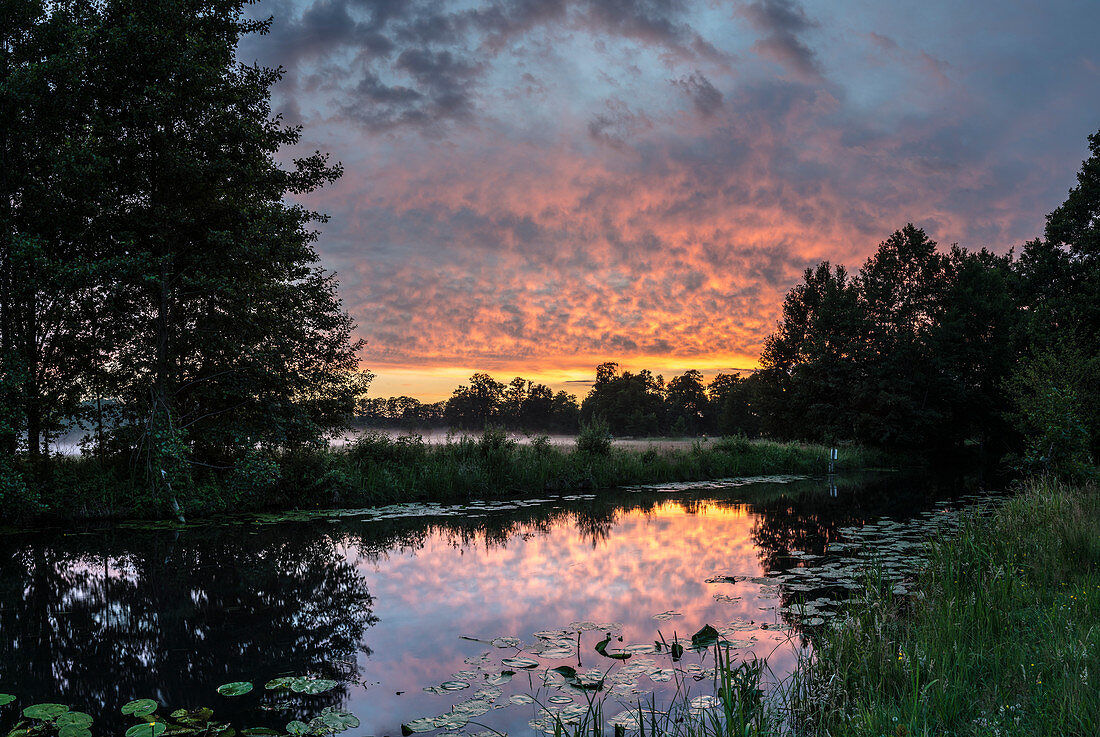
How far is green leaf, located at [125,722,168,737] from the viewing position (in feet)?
13.5

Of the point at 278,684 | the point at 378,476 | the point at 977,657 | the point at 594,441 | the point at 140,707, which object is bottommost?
the point at 278,684

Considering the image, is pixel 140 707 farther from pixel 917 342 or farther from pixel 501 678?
pixel 917 342

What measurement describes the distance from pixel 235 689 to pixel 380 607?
3079mm

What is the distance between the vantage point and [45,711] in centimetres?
448

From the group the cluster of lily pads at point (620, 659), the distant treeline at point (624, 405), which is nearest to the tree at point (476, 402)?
the distant treeline at point (624, 405)

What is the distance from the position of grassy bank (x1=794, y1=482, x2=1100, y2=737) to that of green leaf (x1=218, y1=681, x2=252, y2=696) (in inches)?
174

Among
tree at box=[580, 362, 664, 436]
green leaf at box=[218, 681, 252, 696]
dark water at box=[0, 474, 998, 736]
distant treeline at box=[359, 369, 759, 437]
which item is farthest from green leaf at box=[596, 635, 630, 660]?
tree at box=[580, 362, 664, 436]

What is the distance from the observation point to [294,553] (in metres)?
11.1

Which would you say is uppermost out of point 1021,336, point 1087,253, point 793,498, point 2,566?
point 1087,253

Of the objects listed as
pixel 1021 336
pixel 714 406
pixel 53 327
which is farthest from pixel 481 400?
pixel 53 327

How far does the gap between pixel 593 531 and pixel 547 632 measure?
6.86 metres

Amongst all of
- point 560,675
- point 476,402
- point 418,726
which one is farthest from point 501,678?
point 476,402

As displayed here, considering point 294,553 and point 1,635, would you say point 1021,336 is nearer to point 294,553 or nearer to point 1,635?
point 294,553

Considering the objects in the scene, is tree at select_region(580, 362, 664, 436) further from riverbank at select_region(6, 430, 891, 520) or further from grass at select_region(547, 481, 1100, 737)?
grass at select_region(547, 481, 1100, 737)
